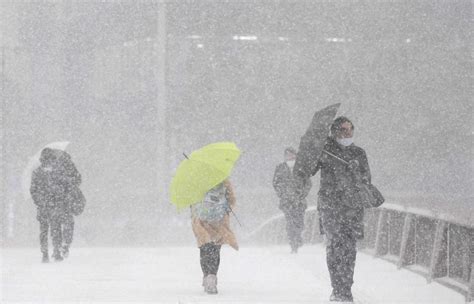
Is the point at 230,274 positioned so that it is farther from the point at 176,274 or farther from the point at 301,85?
the point at 301,85

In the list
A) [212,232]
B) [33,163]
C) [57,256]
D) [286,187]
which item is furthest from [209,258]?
[286,187]

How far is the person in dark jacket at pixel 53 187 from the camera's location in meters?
13.3

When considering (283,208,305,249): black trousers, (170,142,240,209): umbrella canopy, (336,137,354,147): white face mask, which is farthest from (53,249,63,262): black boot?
(336,137,354,147): white face mask

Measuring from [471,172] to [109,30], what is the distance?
2455cm

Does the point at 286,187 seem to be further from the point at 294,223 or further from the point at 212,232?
the point at 212,232

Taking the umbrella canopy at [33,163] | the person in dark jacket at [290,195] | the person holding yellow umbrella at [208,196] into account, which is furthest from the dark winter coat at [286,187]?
the person holding yellow umbrella at [208,196]

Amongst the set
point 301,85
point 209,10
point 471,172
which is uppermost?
point 209,10

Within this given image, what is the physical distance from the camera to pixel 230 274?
1184 cm

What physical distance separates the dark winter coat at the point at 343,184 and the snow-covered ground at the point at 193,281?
963 mm

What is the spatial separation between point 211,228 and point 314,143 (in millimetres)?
1806

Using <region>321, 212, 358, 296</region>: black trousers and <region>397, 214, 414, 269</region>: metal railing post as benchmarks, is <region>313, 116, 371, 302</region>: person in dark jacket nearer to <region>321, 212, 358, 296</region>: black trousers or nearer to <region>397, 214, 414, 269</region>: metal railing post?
<region>321, 212, 358, 296</region>: black trousers

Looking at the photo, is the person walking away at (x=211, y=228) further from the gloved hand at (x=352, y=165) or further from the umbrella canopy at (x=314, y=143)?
the gloved hand at (x=352, y=165)

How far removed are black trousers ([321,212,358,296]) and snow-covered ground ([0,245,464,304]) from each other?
555 mm

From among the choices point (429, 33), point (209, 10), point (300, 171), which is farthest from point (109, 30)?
point (300, 171)
